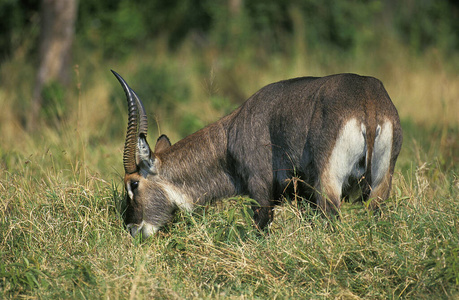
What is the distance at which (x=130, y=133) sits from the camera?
4.37 meters

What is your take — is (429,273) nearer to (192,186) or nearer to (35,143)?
(192,186)

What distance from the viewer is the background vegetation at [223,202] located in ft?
11.4

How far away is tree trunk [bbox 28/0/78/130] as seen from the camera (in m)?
8.59

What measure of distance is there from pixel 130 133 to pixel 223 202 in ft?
3.52

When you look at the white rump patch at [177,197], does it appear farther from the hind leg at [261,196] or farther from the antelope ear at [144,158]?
the hind leg at [261,196]

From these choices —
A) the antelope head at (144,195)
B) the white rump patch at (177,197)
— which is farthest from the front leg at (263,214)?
the antelope head at (144,195)

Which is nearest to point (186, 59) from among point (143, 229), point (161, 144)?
point (161, 144)

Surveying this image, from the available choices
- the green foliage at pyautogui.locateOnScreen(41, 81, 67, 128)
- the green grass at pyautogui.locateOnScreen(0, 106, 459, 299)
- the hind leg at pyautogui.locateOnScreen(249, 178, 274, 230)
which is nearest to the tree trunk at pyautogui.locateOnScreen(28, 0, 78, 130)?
the green foliage at pyautogui.locateOnScreen(41, 81, 67, 128)

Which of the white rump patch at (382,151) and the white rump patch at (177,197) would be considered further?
the white rump patch at (177,197)

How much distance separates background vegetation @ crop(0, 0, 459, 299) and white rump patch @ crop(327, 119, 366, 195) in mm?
331

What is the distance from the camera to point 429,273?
329cm

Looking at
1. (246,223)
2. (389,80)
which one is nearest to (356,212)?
(246,223)

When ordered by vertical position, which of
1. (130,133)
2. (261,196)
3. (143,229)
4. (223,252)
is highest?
(130,133)

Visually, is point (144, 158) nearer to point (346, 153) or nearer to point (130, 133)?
point (130, 133)
